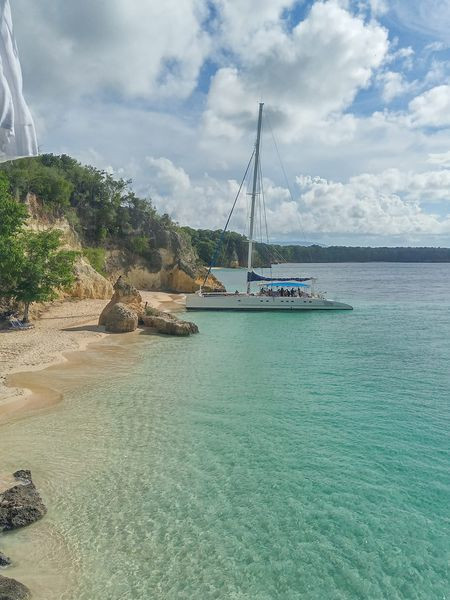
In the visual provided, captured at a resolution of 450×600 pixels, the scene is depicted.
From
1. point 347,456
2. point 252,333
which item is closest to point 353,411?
point 347,456

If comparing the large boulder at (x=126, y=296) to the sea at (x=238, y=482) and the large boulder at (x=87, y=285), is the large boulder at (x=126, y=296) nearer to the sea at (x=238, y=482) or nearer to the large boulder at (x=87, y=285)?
the large boulder at (x=87, y=285)

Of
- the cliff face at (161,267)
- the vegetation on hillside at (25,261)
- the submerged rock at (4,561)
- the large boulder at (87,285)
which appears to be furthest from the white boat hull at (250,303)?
the submerged rock at (4,561)

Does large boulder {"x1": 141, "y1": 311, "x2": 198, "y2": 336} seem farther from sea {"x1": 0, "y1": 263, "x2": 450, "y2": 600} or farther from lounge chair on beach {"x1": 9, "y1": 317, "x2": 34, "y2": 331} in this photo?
sea {"x1": 0, "y1": 263, "x2": 450, "y2": 600}

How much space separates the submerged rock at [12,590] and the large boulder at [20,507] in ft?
6.16

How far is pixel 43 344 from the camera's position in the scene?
2434cm

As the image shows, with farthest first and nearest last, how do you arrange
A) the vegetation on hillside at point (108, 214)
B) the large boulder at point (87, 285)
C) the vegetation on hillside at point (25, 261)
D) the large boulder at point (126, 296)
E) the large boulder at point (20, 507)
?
1. the vegetation on hillside at point (108, 214)
2. the large boulder at point (87, 285)
3. the large boulder at point (126, 296)
4. the vegetation on hillside at point (25, 261)
5. the large boulder at point (20, 507)

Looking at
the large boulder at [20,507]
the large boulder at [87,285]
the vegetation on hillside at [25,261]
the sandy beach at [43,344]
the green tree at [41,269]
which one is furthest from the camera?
the large boulder at [87,285]

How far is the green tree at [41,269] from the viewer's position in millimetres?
Answer: 27547

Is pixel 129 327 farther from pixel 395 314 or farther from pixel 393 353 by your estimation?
pixel 395 314

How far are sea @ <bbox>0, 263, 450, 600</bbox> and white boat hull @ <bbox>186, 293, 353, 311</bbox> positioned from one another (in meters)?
21.7

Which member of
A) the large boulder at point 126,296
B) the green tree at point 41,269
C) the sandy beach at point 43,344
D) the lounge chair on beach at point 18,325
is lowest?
the sandy beach at point 43,344

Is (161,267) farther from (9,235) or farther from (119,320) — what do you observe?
(9,235)

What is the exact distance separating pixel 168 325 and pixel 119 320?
308 cm

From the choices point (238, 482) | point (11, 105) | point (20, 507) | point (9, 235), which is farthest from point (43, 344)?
point (11, 105)
